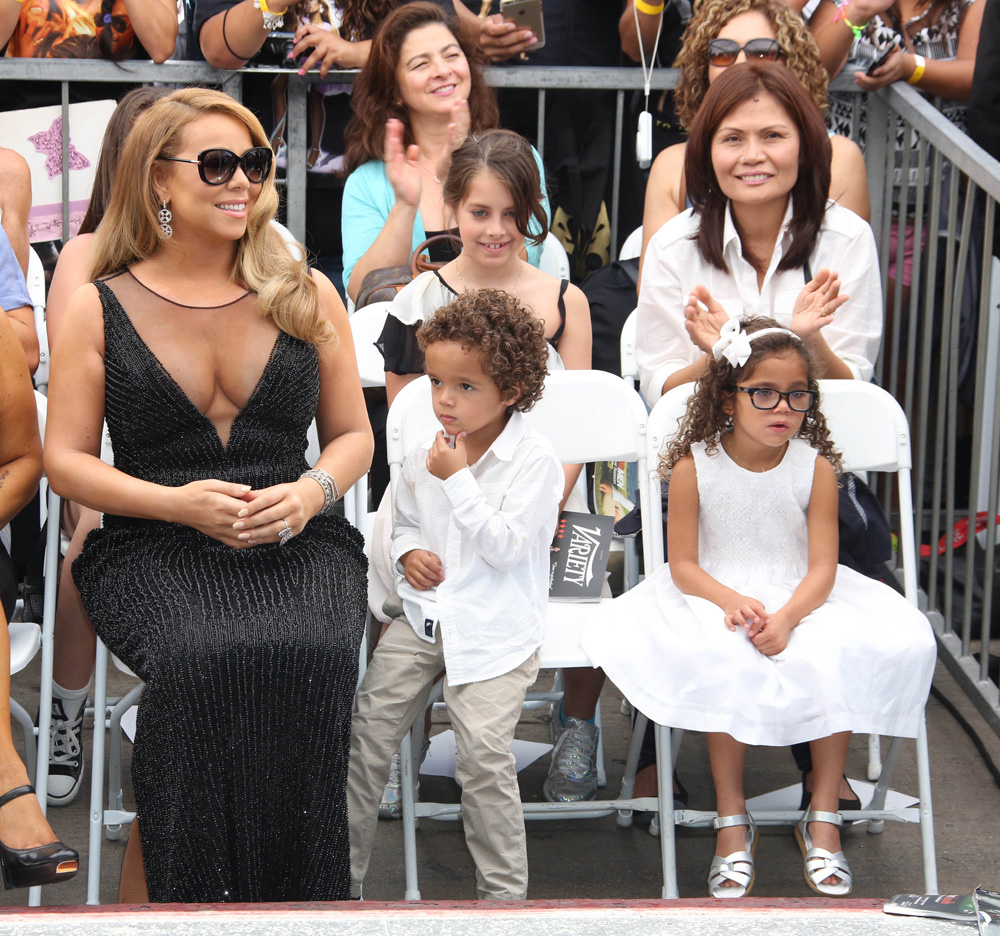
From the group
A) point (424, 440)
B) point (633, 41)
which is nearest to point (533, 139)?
point (633, 41)

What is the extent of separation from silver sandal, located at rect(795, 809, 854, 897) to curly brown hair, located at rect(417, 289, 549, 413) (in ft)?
3.86

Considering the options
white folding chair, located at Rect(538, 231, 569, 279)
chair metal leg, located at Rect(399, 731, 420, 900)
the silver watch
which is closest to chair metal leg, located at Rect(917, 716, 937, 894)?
chair metal leg, located at Rect(399, 731, 420, 900)

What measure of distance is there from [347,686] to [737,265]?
1802 mm

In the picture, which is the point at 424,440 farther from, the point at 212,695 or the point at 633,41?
the point at 633,41

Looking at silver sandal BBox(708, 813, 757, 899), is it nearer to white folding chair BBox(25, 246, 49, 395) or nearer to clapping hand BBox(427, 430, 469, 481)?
clapping hand BBox(427, 430, 469, 481)

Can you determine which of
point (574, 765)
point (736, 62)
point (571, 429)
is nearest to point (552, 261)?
point (736, 62)

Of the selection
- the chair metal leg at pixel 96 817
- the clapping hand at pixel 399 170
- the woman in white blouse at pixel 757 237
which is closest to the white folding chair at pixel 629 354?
the woman in white blouse at pixel 757 237

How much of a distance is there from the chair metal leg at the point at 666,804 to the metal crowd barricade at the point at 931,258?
1.22 m

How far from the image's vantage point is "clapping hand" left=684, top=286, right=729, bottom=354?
3281mm

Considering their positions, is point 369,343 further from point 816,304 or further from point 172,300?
point 816,304

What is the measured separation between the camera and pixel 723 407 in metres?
3.10

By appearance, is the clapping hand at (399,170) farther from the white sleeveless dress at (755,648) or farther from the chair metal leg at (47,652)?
the chair metal leg at (47,652)

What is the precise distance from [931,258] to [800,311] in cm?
116

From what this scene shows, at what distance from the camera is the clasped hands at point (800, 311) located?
3.21m
